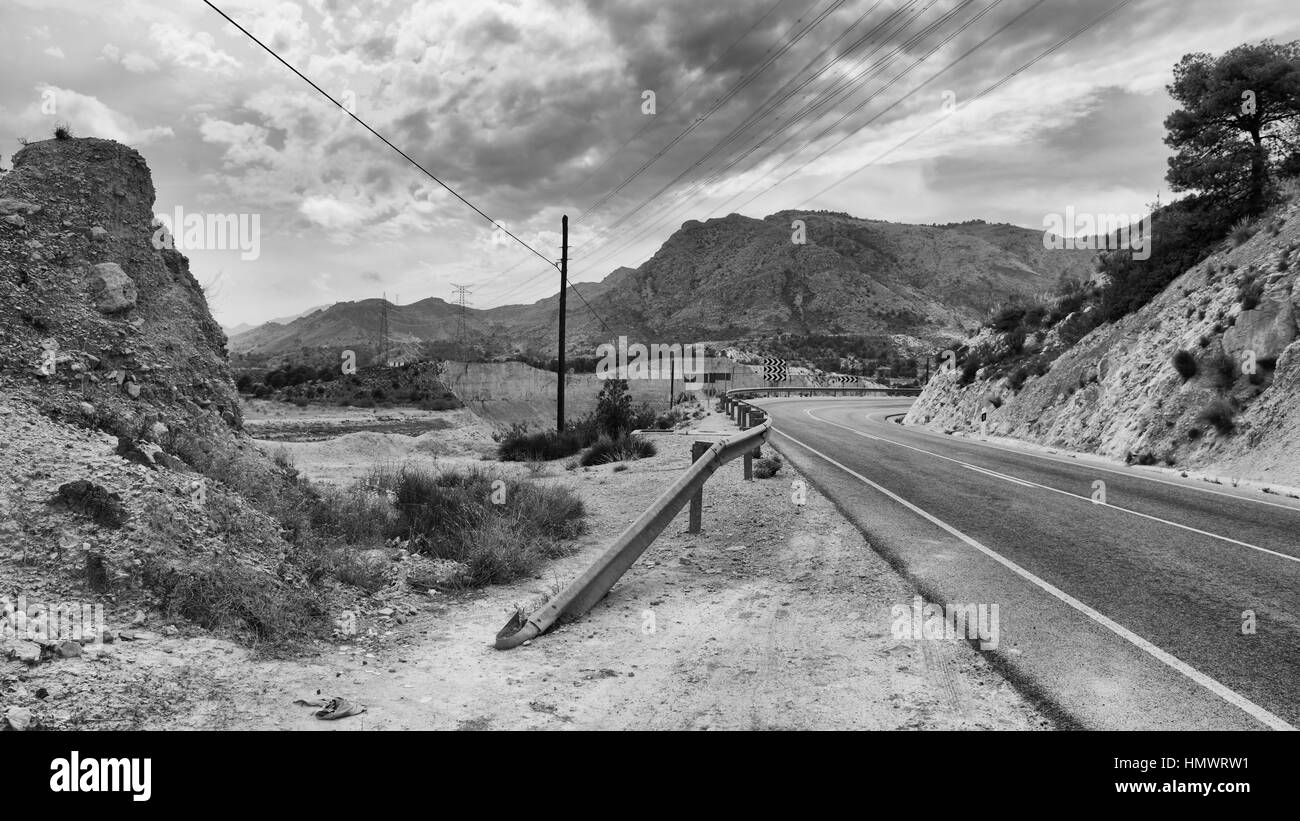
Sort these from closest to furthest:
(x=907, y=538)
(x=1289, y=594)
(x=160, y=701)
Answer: (x=160, y=701)
(x=1289, y=594)
(x=907, y=538)

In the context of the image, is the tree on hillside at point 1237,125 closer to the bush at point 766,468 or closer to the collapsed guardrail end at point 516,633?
the bush at point 766,468

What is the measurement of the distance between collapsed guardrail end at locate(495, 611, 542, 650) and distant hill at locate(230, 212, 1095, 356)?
399ft

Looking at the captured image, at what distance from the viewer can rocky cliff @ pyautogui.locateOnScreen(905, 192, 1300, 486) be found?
14570mm

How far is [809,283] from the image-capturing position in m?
142

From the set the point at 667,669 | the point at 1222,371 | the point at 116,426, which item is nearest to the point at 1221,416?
the point at 1222,371

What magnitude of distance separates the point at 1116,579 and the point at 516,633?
209 inches

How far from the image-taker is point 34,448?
17.6 feet

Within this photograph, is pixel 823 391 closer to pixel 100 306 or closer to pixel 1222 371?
pixel 1222 371

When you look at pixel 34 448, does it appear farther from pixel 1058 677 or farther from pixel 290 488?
pixel 1058 677
